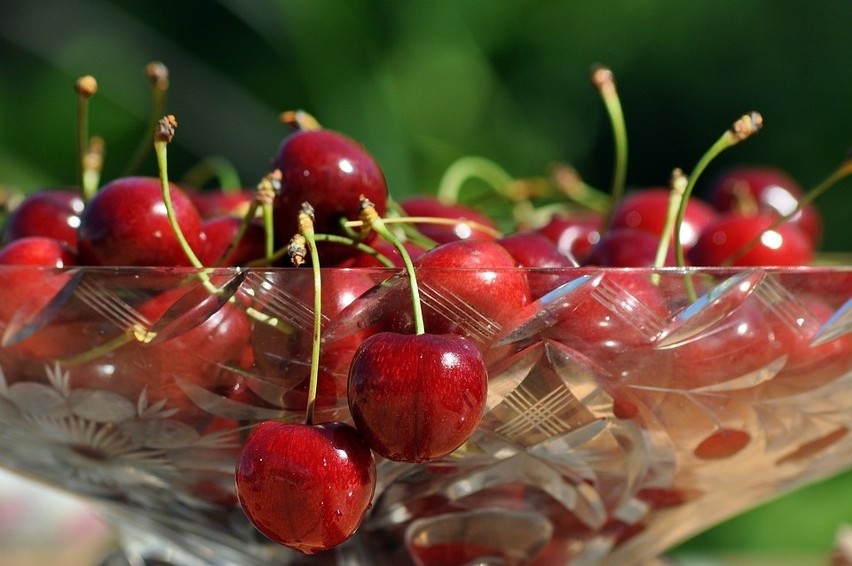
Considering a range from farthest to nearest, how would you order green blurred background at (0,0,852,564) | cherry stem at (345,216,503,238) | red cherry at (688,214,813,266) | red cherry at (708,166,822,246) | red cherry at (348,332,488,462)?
green blurred background at (0,0,852,564) → red cherry at (708,166,822,246) → red cherry at (688,214,813,266) → cherry stem at (345,216,503,238) → red cherry at (348,332,488,462)

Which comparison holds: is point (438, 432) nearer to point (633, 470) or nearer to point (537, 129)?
point (633, 470)

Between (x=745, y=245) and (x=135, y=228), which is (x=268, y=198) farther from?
(x=745, y=245)

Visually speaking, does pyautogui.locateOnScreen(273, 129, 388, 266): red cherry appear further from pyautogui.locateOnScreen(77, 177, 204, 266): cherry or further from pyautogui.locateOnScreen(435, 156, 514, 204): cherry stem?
pyautogui.locateOnScreen(435, 156, 514, 204): cherry stem

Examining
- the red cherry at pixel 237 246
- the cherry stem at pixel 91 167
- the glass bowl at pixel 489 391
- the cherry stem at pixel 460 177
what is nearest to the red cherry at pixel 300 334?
the glass bowl at pixel 489 391

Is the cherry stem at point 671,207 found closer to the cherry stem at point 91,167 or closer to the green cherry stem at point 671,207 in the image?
the green cherry stem at point 671,207

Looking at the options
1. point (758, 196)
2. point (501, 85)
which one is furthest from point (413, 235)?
point (501, 85)

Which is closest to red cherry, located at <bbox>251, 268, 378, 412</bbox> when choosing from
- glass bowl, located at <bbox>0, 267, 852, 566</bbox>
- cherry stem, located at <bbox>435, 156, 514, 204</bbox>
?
glass bowl, located at <bbox>0, 267, 852, 566</bbox>
